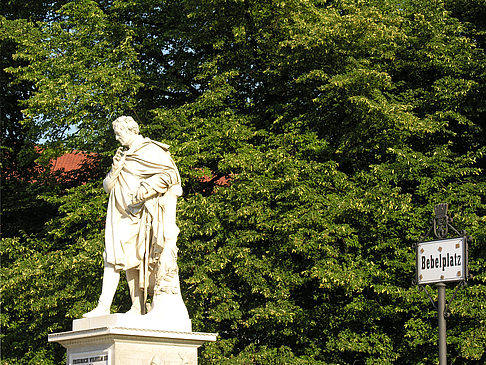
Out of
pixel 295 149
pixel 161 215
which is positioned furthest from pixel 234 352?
pixel 161 215

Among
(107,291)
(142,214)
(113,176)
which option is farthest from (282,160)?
(107,291)

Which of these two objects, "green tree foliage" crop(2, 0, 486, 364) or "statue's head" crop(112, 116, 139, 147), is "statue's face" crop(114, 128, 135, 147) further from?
"green tree foliage" crop(2, 0, 486, 364)

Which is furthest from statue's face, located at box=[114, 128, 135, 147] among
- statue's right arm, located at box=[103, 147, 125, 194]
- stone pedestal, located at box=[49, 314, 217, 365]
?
Answer: stone pedestal, located at box=[49, 314, 217, 365]

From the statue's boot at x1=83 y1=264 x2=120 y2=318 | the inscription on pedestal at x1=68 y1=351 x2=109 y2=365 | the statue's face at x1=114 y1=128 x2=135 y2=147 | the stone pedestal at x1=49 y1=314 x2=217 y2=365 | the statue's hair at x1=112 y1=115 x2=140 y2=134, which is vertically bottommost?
the inscription on pedestal at x1=68 y1=351 x2=109 y2=365

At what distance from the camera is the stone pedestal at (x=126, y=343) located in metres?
8.61

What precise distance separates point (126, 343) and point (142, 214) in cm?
159

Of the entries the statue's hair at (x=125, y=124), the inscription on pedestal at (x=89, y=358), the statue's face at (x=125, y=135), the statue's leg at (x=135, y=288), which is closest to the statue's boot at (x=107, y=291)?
the statue's leg at (x=135, y=288)

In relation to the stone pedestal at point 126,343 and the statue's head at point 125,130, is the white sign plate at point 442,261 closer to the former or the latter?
the stone pedestal at point 126,343

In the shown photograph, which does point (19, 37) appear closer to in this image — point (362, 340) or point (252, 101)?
point (252, 101)

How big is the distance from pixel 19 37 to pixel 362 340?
1095 centimetres

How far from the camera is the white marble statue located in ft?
30.7

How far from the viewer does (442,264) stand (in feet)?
31.9

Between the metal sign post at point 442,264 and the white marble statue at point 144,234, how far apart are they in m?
2.86

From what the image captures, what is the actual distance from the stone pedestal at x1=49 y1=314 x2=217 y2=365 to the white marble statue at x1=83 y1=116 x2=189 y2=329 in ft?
0.87
